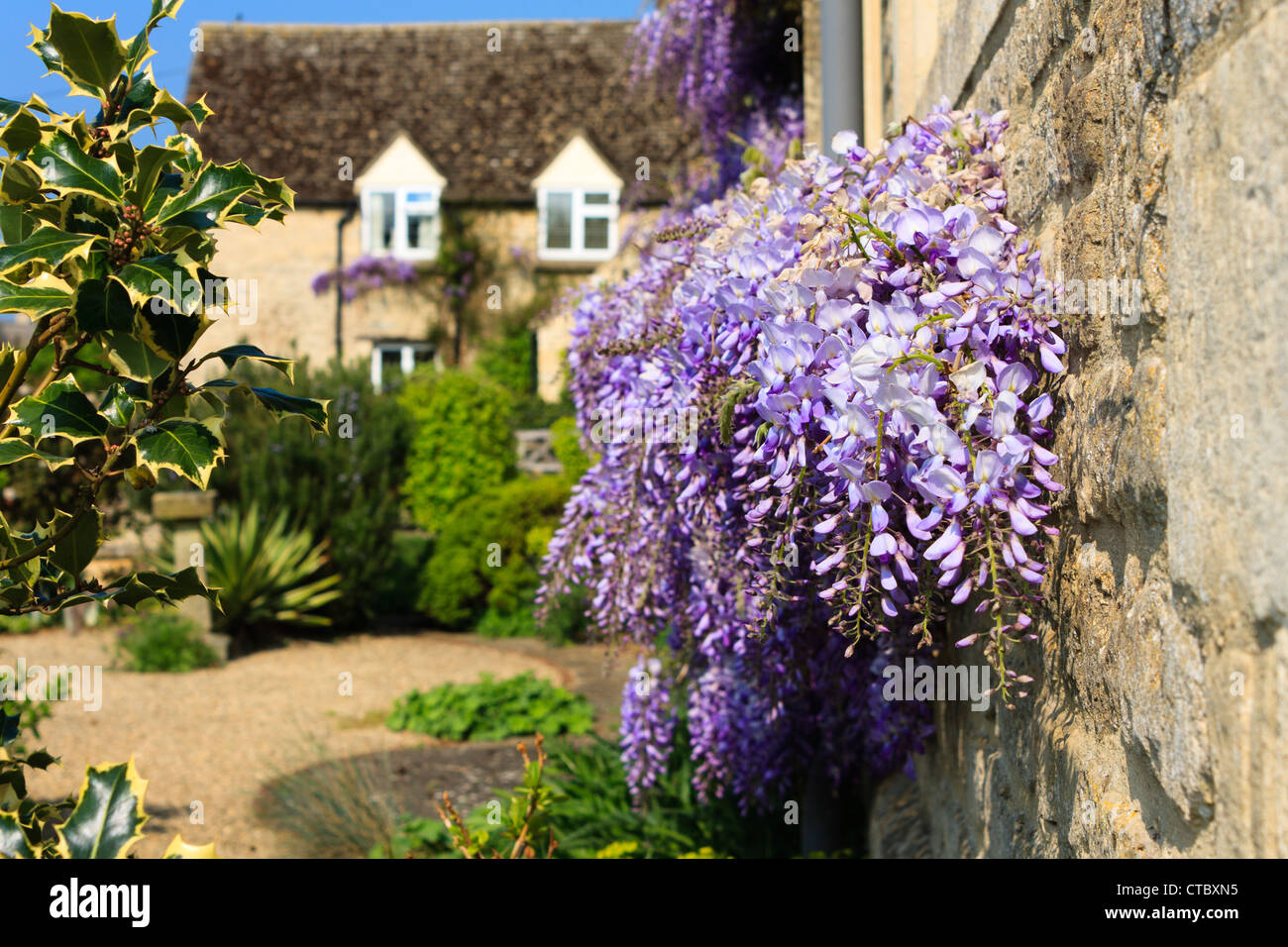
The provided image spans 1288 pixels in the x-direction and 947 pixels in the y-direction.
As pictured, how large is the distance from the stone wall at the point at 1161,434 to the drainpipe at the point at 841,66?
1.52 meters

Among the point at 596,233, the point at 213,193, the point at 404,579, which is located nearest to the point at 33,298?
the point at 213,193

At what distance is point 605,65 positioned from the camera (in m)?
19.5

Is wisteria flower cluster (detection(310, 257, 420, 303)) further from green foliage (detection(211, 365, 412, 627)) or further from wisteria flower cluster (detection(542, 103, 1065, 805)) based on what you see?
wisteria flower cluster (detection(542, 103, 1065, 805))

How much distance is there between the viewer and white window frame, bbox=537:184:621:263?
18250 millimetres

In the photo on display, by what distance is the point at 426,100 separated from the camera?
1944 centimetres

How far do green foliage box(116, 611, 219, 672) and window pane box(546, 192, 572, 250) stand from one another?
439 inches

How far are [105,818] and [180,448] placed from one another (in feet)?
1.84

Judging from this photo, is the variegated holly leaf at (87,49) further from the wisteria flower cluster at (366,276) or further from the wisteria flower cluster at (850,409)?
the wisteria flower cluster at (366,276)

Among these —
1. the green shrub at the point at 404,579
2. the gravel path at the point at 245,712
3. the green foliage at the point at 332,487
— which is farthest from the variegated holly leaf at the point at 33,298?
the green shrub at the point at 404,579

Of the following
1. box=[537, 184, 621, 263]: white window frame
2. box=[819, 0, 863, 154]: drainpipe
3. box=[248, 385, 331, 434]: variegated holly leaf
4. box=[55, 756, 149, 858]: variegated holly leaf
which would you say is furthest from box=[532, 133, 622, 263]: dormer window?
box=[55, 756, 149, 858]: variegated holly leaf

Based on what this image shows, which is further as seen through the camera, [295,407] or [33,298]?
[295,407]

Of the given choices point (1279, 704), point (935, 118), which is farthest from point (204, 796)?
point (1279, 704)

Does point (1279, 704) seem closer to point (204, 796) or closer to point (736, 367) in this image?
point (736, 367)

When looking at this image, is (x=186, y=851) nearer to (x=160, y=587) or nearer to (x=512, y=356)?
(x=160, y=587)
